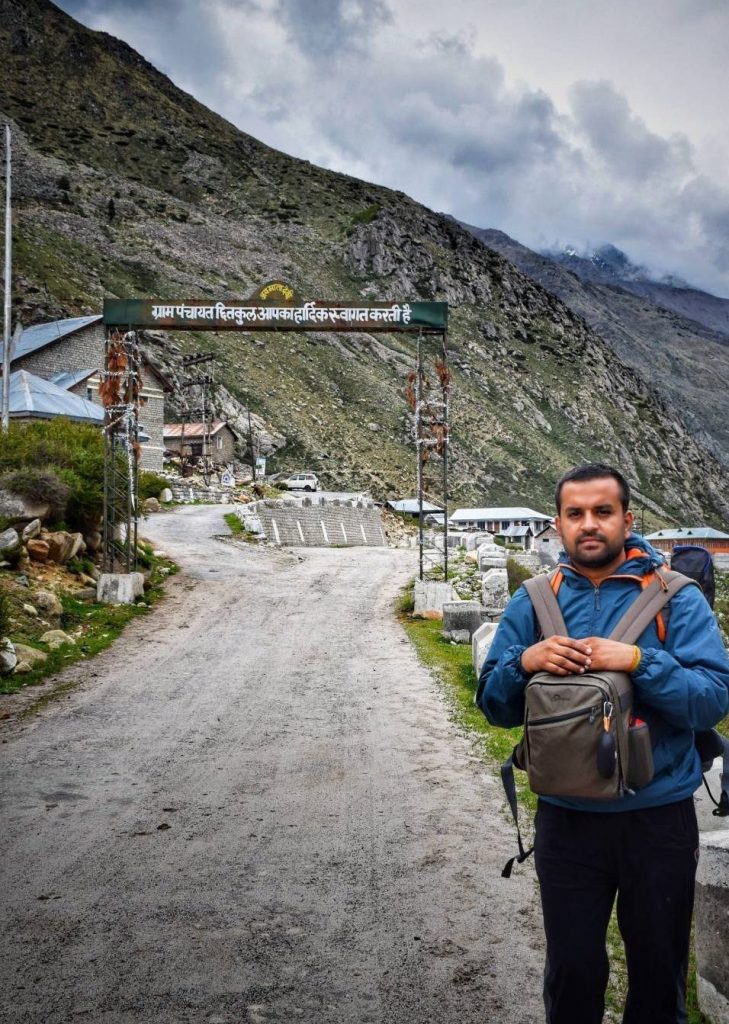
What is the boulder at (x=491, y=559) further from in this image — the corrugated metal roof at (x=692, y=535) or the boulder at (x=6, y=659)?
the corrugated metal roof at (x=692, y=535)

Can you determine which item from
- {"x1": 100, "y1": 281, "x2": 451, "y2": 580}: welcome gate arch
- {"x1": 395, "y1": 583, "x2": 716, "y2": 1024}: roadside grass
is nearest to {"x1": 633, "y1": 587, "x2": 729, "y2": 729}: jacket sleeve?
{"x1": 395, "y1": 583, "x2": 716, "y2": 1024}: roadside grass

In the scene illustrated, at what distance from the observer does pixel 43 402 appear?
128 ft

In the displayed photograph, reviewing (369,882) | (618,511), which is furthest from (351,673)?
(618,511)

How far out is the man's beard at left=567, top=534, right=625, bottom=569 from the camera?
2.78 meters

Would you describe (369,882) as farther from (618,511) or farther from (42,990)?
(618,511)

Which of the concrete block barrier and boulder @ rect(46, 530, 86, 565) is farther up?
boulder @ rect(46, 530, 86, 565)

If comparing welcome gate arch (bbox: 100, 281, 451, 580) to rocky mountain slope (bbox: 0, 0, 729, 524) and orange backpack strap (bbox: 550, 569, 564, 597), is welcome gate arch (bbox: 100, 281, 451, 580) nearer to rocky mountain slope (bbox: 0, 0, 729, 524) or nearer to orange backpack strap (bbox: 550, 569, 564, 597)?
orange backpack strap (bbox: 550, 569, 564, 597)

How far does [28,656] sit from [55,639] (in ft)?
4.46

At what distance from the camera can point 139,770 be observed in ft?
23.9

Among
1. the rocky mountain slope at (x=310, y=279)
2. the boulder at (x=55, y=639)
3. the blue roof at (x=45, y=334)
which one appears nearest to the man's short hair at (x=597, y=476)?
the boulder at (x=55, y=639)

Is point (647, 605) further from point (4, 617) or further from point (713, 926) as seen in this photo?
point (4, 617)

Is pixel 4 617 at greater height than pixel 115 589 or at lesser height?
greater

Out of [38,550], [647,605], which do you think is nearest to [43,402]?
[38,550]

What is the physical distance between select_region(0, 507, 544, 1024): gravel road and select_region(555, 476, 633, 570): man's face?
209 centimetres
